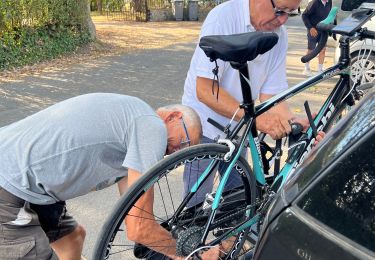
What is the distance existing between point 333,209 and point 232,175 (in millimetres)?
1252

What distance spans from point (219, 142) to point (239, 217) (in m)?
0.52

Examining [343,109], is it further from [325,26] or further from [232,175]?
[232,175]

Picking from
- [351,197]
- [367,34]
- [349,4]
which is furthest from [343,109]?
[349,4]

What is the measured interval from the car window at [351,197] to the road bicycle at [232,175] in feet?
2.99

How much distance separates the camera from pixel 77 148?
6.54 ft

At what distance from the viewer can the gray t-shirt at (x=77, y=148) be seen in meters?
→ 1.99

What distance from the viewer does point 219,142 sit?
229cm

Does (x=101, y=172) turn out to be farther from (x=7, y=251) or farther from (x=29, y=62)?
(x=29, y=62)

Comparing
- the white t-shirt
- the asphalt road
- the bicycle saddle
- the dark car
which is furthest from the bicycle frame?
the asphalt road

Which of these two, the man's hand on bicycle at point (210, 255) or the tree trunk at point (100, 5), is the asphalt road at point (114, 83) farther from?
the tree trunk at point (100, 5)

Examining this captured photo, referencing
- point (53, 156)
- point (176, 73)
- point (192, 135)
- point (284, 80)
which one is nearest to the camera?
point (53, 156)

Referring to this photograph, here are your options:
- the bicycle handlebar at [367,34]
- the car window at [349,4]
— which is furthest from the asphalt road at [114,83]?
the bicycle handlebar at [367,34]

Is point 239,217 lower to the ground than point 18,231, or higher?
lower

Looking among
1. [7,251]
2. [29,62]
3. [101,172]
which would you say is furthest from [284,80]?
[29,62]
